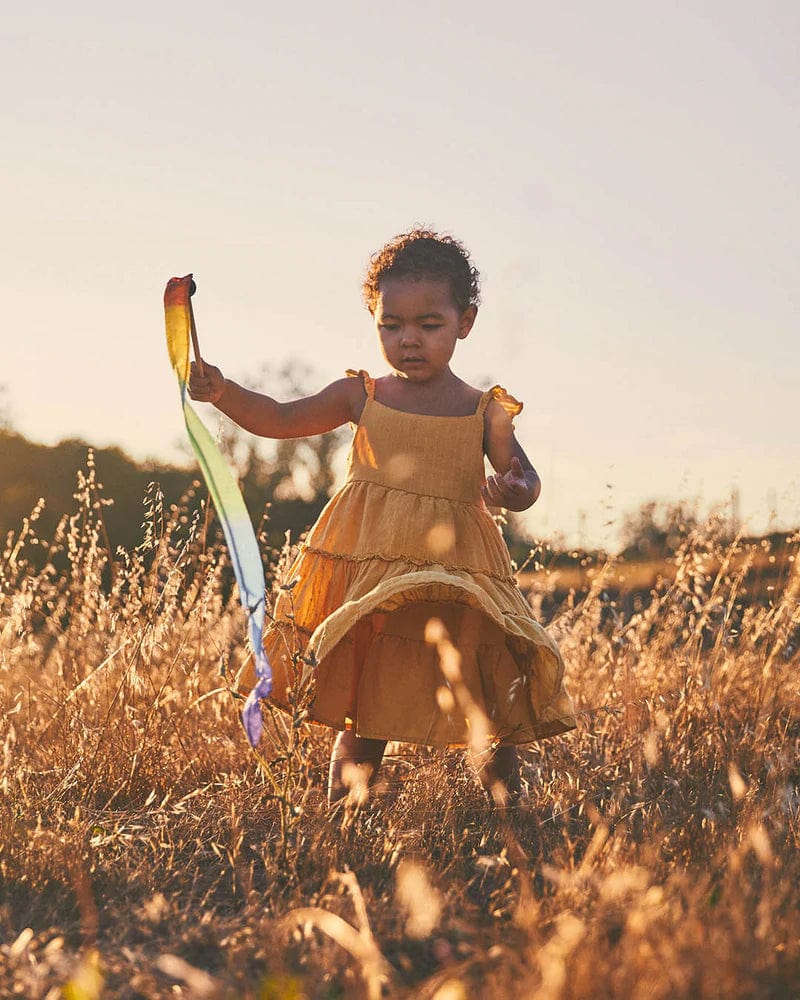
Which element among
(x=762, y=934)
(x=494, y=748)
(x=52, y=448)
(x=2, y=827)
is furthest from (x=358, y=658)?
(x=52, y=448)

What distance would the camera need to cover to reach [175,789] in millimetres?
3072

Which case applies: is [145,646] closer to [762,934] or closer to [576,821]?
[576,821]

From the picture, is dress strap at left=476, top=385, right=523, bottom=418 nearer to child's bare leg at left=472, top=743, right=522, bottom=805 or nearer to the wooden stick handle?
the wooden stick handle

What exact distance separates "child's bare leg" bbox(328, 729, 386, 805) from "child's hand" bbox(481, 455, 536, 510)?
79 cm

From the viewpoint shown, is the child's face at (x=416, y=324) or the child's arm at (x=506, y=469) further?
the child's face at (x=416, y=324)

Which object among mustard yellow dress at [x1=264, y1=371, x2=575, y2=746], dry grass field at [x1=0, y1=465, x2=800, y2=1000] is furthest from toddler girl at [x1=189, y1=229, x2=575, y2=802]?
dry grass field at [x1=0, y1=465, x2=800, y2=1000]

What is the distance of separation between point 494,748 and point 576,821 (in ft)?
1.01

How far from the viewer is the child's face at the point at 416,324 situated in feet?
10.1

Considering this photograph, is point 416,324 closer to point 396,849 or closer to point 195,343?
point 195,343

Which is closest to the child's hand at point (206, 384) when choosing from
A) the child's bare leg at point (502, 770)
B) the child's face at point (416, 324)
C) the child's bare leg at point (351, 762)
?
the child's face at point (416, 324)

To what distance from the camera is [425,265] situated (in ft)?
10.3

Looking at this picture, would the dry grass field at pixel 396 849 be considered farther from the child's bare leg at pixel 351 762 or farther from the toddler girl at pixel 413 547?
the toddler girl at pixel 413 547

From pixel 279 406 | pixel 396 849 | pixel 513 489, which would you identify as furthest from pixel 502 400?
pixel 396 849

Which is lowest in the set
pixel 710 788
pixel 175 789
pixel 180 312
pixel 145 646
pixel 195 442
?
pixel 175 789
